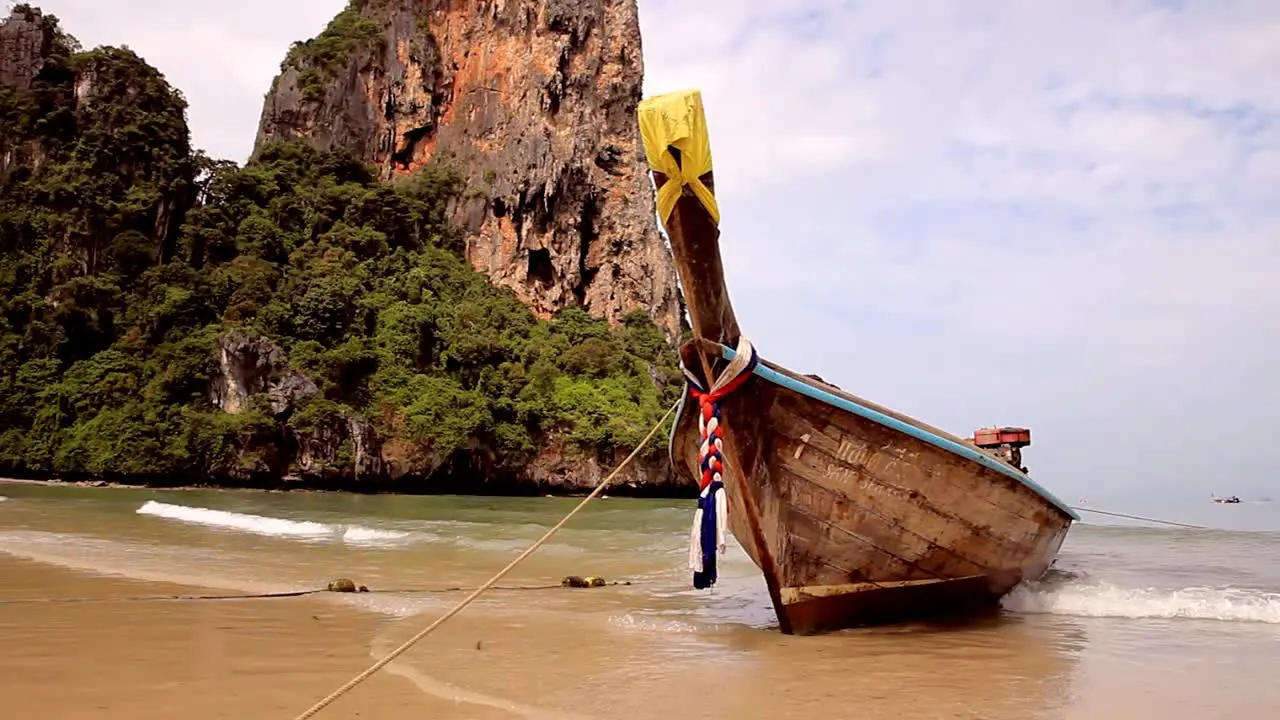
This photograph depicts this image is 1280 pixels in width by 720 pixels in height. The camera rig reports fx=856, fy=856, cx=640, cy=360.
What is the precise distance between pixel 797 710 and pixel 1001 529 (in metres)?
3.14

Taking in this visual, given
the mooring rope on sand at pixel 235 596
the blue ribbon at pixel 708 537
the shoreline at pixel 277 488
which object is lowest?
the shoreline at pixel 277 488

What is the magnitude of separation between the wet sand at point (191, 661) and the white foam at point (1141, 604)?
525 cm

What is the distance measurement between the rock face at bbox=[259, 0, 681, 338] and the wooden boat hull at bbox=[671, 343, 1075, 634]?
39.1m

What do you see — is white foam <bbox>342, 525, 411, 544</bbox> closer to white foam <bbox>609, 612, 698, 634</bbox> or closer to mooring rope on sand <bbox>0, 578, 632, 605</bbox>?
mooring rope on sand <bbox>0, 578, 632, 605</bbox>

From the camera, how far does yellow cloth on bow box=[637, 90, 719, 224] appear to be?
12.9 feet

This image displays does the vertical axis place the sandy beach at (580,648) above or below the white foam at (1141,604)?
below

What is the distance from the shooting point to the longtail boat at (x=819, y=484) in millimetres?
4871

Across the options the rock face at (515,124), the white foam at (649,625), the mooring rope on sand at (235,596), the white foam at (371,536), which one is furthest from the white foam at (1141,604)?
the rock face at (515,124)

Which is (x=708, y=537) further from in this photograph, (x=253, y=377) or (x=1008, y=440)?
(x=253, y=377)

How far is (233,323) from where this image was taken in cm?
3203

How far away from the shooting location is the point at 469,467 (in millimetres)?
32750

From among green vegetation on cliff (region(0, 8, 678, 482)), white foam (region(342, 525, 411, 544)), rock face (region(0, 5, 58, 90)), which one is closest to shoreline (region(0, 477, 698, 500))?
green vegetation on cliff (region(0, 8, 678, 482))

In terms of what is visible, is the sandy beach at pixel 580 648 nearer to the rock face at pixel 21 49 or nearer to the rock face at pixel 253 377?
the rock face at pixel 253 377

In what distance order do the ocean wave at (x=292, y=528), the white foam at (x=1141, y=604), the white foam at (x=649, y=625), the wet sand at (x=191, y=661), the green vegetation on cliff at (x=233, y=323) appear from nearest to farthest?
the wet sand at (x=191, y=661) → the white foam at (x=649, y=625) → the white foam at (x=1141, y=604) → the ocean wave at (x=292, y=528) → the green vegetation on cliff at (x=233, y=323)
